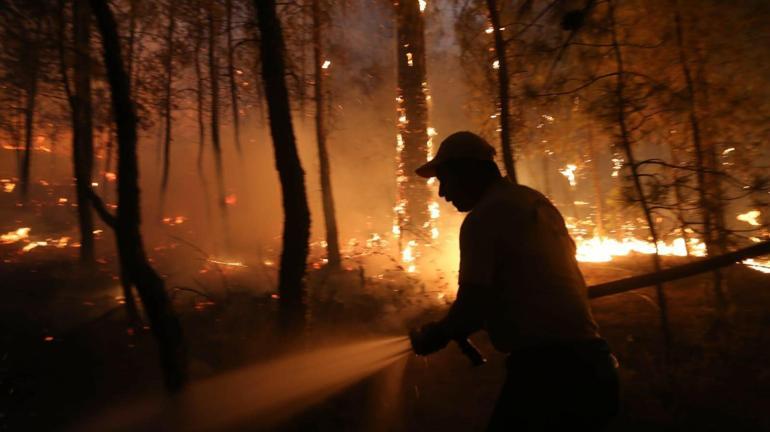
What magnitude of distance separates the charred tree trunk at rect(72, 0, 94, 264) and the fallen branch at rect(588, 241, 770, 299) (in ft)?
15.9

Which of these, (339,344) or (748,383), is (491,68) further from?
(748,383)

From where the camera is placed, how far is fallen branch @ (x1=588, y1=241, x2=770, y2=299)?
10.3 feet

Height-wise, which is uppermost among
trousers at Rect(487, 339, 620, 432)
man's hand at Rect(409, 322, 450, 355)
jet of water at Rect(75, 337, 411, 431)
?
man's hand at Rect(409, 322, 450, 355)

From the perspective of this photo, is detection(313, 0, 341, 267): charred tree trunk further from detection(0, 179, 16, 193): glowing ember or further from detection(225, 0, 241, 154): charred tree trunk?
detection(0, 179, 16, 193): glowing ember

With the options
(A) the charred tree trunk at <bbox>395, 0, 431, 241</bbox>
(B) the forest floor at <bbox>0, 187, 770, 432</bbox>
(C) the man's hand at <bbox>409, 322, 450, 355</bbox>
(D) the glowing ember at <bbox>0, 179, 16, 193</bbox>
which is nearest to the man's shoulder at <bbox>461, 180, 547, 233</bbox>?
(C) the man's hand at <bbox>409, 322, 450, 355</bbox>

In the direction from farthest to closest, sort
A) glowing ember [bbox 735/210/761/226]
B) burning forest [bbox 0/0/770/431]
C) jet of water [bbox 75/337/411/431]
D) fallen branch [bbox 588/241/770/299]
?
glowing ember [bbox 735/210/761/226]
jet of water [bbox 75/337/411/431]
fallen branch [bbox 588/241/770/299]
burning forest [bbox 0/0/770/431]

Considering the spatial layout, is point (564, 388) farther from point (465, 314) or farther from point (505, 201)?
point (505, 201)

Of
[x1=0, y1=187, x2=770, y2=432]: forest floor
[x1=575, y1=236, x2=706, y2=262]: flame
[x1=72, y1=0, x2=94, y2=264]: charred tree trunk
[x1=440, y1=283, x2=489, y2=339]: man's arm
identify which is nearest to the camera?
[x1=440, y1=283, x2=489, y2=339]: man's arm

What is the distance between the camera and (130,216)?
14.9 feet

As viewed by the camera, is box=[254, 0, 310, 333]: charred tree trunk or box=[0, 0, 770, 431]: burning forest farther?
box=[254, 0, 310, 333]: charred tree trunk

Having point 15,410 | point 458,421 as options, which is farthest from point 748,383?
point 15,410

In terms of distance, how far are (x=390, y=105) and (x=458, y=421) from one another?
21415 mm

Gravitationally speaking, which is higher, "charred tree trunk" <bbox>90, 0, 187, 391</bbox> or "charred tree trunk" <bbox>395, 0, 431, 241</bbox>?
"charred tree trunk" <bbox>395, 0, 431, 241</bbox>

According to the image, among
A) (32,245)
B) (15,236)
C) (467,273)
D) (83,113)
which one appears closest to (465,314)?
(467,273)
